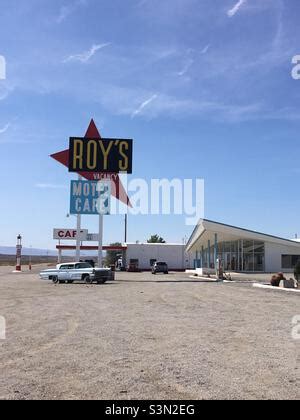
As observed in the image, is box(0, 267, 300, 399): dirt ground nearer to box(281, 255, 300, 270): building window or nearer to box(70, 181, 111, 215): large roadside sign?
box(70, 181, 111, 215): large roadside sign

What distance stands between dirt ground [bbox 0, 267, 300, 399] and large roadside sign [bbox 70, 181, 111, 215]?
962 inches

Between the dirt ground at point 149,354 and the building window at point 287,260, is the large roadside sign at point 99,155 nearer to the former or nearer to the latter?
the dirt ground at point 149,354

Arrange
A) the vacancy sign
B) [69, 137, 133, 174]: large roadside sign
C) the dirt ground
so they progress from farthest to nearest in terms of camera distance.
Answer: the vacancy sign, [69, 137, 133, 174]: large roadside sign, the dirt ground

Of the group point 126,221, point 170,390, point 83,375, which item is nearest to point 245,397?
point 170,390

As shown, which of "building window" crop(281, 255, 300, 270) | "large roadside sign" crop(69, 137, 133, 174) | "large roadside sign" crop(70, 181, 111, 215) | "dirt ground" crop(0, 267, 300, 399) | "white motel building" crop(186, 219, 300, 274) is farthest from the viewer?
"building window" crop(281, 255, 300, 270)

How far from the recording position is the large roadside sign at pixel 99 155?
40812 mm

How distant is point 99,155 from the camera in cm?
4081

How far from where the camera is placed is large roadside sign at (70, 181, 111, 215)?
41.8m

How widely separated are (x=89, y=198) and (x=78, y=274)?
681 cm

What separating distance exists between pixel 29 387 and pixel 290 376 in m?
3.64

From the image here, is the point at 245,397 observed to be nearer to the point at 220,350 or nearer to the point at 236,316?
the point at 220,350

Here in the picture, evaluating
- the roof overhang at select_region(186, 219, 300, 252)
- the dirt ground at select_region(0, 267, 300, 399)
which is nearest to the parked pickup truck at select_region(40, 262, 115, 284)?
the roof overhang at select_region(186, 219, 300, 252)

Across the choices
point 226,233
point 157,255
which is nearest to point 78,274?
point 226,233
